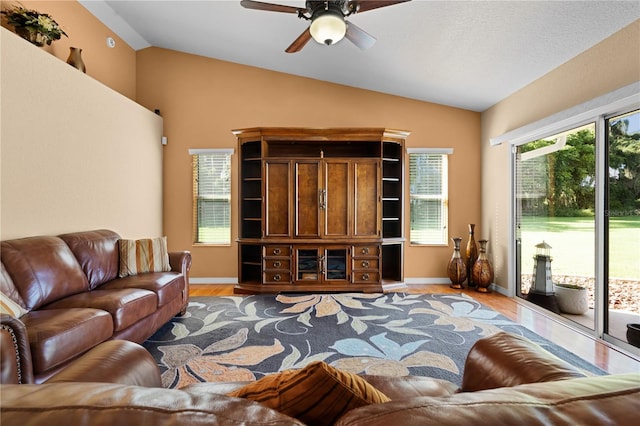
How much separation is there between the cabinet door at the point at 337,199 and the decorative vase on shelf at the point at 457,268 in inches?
69.4

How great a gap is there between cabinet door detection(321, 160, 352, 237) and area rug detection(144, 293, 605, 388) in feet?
3.18

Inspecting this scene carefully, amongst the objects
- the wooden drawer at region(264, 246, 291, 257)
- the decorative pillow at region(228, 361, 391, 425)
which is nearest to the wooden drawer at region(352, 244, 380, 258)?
the wooden drawer at region(264, 246, 291, 257)

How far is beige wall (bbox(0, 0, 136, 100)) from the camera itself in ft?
11.5

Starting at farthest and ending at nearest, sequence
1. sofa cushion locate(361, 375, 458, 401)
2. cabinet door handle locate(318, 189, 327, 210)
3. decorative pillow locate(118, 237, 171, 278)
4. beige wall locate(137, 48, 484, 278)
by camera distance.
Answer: beige wall locate(137, 48, 484, 278) → cabinet door handle locate(318, 189, 327, 210) → decorative pillow locate(118, 237, 171, 278) → sofa cushion locate(361, 375, 458, 401)

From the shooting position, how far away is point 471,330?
122 inches

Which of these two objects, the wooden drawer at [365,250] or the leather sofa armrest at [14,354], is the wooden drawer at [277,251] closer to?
the wooden drawer at [365,250]

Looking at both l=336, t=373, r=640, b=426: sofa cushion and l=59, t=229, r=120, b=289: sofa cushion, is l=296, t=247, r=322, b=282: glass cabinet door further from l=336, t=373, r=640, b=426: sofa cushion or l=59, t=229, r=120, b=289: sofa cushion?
l=336, t=373, r=640, b=426: sofa cushion

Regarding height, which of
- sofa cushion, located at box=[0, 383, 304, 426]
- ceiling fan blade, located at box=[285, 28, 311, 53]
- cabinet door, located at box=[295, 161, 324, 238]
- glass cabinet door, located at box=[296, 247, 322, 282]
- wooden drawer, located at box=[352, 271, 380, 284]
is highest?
ceiling fan blade, located at box=[285, 28, 311, 53]

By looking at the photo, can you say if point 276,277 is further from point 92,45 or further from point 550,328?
point 92,45

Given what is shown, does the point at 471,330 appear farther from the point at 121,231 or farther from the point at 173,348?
the point at 121,231

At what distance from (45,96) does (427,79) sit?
14.5ft

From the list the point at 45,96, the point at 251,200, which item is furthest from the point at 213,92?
the point at 45,96

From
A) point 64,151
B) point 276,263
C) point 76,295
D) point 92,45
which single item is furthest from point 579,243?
point 92,45

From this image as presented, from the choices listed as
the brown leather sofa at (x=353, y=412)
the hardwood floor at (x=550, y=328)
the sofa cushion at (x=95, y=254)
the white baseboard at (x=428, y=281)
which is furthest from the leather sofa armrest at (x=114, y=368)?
the white baseboard at (x=428, y=281)
